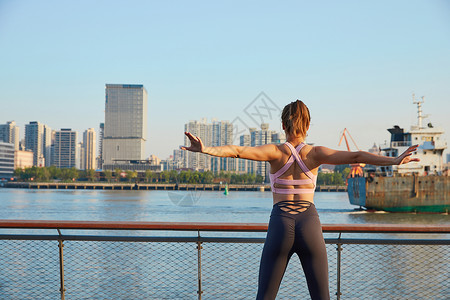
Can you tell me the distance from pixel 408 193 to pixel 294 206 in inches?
1854

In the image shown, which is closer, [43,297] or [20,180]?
[43,297]

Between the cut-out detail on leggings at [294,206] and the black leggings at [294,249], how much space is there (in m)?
0.01

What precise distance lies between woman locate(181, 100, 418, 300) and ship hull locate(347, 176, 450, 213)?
46.7 m

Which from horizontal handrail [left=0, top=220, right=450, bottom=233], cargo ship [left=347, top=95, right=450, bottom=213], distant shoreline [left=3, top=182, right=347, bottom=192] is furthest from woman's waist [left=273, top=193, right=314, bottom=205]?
distant shoreline [left=3, top=182, right=347, bottom=192]

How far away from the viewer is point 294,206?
124 inches

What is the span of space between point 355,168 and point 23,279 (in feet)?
154

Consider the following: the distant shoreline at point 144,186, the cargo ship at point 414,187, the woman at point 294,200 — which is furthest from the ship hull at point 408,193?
the distant shoreline at point 144,186

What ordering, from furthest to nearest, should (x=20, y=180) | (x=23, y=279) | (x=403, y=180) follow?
(x=20, y=180), (x=403, y=180), (x=23, y=279)

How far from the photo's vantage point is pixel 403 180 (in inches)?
1859

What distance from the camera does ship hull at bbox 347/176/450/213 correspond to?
1828 inches

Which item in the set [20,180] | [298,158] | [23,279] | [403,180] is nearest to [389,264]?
[23,279]

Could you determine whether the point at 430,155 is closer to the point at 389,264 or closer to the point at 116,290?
the point at 389,264

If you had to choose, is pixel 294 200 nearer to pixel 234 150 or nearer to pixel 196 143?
pixel 234 150

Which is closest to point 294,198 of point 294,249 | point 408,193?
point 294,249
